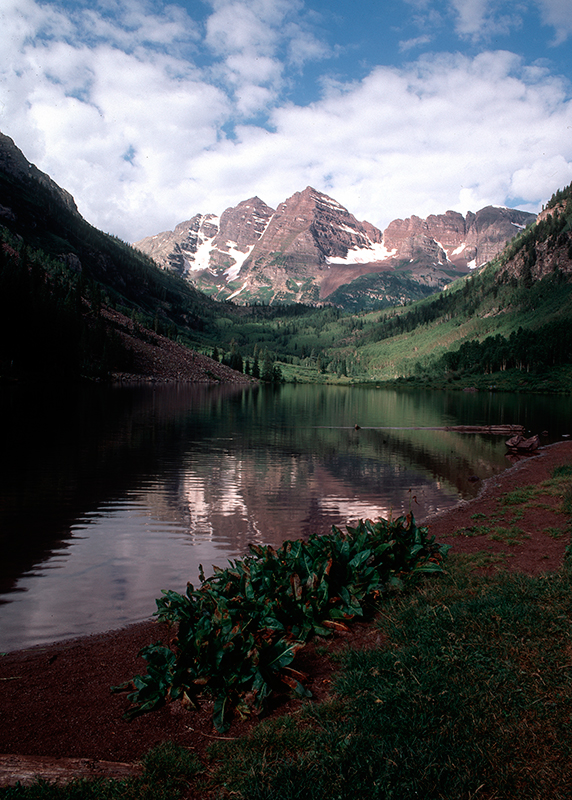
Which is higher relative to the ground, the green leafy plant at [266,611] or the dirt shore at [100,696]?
the green leafy plant at [266,611]

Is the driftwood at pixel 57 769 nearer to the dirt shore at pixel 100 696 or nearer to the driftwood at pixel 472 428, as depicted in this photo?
the dirt shore at pixel 100 696

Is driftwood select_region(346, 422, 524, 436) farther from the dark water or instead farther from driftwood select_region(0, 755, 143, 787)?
driftwood select_region(0, 755, 143, 787)

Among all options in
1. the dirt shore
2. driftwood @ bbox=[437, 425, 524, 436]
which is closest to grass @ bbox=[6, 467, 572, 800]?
the dirt shore

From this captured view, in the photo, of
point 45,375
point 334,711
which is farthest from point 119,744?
point 45,375

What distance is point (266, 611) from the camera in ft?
26.2

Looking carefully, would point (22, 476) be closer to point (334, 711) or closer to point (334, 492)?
point (334, 492)

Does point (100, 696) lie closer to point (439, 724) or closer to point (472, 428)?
point (439, 724)

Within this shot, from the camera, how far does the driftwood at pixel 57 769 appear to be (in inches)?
200

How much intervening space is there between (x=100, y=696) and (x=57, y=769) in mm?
2187

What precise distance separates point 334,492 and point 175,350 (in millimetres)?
173107

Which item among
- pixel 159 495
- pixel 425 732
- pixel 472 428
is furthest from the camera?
pixel 472 428

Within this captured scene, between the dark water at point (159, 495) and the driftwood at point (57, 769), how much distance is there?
5540 mm

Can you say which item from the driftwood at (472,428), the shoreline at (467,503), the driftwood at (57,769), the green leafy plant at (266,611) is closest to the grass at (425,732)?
the driftwood at (57,769)

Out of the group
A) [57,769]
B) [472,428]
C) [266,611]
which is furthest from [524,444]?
[57,769]
